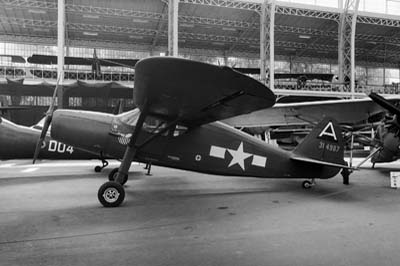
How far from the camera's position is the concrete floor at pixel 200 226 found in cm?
300

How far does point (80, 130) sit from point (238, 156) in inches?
123

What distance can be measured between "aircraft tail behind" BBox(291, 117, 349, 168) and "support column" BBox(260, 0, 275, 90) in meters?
19.8

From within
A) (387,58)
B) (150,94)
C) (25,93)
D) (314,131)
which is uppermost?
(387,58)

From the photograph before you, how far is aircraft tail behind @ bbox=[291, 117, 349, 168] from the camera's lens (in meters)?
6.61

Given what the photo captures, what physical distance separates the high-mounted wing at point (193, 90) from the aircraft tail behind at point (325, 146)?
2.36 metres

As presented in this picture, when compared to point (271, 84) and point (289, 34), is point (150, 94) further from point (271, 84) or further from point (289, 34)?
point (289, 34)

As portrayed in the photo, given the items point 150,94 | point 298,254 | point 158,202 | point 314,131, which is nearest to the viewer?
point 298,254

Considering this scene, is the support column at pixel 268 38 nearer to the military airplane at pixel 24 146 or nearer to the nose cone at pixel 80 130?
the military airplane at pixel 24 146

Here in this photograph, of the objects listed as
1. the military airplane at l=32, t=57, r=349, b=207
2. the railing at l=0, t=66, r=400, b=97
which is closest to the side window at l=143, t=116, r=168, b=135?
the military airplane at l=32, t=57, r=349, b=207

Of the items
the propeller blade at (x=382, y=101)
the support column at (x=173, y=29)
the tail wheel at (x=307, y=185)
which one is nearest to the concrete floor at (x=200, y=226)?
the tail wheel at (x=307, y=185)

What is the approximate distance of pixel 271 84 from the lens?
85.4ft

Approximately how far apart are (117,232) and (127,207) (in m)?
1.30

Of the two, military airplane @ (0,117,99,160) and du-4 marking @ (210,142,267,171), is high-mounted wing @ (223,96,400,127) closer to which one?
du-4 marking @ (210,142,267,171)

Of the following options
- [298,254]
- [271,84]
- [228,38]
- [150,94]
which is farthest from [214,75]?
[228,38]
